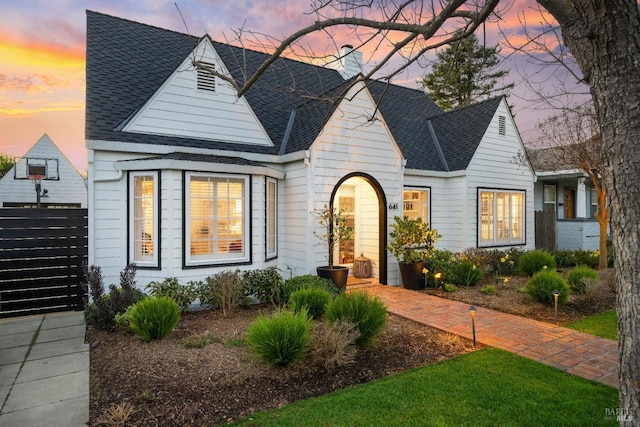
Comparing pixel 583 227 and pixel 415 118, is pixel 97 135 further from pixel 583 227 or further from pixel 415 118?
pixel 583 227

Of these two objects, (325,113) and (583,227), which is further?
(583,227)

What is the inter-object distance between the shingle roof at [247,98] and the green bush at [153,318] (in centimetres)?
405

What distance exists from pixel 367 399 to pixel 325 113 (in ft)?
23.3

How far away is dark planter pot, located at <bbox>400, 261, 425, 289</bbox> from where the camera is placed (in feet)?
30.7

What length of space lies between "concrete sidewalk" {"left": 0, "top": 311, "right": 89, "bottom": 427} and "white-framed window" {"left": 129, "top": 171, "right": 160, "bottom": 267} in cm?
A: 166

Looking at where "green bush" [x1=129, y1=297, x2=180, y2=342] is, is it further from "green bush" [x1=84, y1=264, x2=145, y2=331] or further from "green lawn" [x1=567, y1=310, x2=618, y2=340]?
"green lawn" [x1=567, y1=310, x2=618, y2=340]

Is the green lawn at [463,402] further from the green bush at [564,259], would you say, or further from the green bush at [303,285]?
the green bush at [564,259]

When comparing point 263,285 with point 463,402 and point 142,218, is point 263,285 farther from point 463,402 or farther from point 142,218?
point 463,402

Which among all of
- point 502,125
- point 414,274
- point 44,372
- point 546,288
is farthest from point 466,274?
point 44,372

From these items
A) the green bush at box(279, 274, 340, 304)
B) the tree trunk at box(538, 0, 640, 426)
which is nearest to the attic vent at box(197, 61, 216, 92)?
the green bush at box(279, 274, 340, 304)

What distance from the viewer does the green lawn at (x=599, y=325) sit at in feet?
19.1

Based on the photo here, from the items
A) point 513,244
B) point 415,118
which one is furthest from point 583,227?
point 415,118

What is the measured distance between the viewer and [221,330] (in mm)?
6086

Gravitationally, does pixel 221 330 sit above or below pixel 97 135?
below
